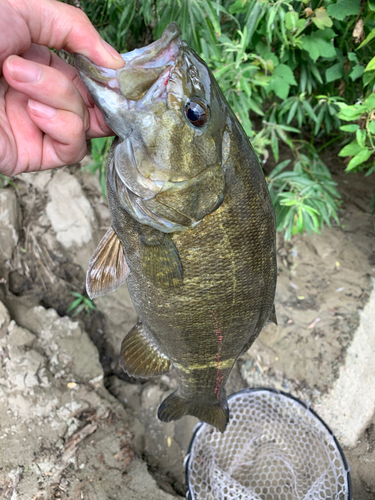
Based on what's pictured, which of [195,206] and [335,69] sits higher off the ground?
[335,69]

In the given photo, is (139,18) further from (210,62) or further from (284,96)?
(284,96)

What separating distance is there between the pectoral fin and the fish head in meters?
0.12

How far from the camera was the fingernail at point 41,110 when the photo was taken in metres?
0.98

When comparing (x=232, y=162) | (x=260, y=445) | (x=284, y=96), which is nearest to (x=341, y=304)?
(x=260, y=445)

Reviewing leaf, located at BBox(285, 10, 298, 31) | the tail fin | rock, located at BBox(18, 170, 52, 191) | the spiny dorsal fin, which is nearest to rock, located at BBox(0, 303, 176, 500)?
the tail fin

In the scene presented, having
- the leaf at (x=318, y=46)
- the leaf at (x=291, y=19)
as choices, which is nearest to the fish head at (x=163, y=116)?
the leaf at (x=291, y=19)

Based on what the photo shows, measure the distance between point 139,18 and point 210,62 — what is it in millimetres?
658

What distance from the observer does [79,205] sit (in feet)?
9.87

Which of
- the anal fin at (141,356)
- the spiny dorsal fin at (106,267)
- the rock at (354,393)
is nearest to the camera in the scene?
the spiny dorsal fin at (106,267)

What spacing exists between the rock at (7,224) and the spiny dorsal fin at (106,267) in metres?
2.02

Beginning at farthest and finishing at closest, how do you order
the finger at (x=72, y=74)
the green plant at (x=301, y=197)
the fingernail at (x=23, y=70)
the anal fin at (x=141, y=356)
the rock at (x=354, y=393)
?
the rock at (x=354, y=393) < the green plant at (x=301, y=197) < the anal fin at (x=141, y=356) < the finger at (x=72, y=74) < the fingernail at (x=23, y=70)

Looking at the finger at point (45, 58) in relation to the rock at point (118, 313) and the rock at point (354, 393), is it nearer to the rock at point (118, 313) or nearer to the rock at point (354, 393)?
the rock at point (118, 313)

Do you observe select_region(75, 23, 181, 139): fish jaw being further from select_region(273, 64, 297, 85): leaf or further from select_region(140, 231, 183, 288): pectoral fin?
select_region(273, 64, 297, 85): leaf

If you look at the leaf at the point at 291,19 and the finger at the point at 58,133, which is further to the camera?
the leaf at the point at 291,19
